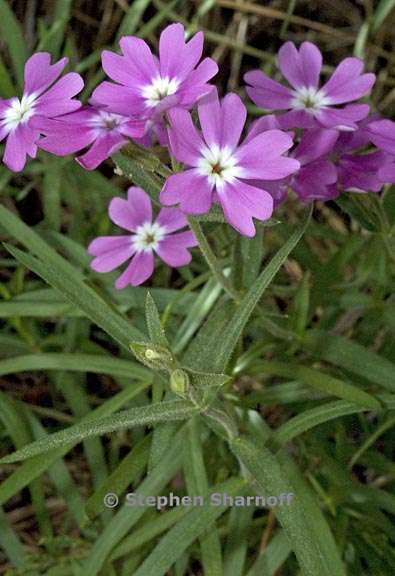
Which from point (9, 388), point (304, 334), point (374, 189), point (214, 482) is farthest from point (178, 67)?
point (9, 388)

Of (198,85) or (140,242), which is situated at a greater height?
(140,242)

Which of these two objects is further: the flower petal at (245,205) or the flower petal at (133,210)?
the flower petal at (133,210)

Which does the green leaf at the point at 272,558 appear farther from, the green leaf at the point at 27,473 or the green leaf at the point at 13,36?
the green leaf at the point at 13,36

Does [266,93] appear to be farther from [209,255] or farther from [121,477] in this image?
[121,477]

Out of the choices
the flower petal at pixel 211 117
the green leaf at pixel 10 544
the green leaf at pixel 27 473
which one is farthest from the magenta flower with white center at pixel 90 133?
the green leaf at pixel 10 544

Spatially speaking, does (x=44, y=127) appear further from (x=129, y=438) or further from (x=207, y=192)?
(x=129, y=438)

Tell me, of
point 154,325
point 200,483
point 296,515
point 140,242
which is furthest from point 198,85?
point 200,483
